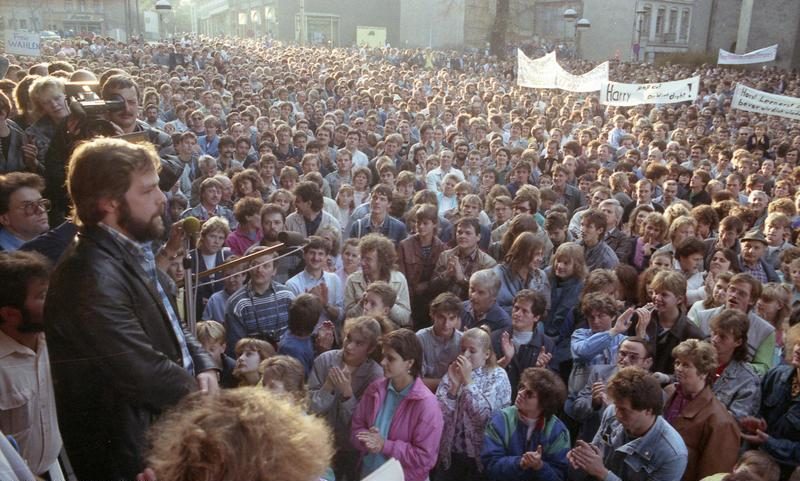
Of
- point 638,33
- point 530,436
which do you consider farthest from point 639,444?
point 638,33

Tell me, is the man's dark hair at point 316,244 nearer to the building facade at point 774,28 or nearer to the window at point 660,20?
the building facade at point 774,28

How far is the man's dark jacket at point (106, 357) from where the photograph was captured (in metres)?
2.12

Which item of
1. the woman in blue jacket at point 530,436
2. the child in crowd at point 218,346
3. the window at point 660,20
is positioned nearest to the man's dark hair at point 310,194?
the child in crowd at point 218,346

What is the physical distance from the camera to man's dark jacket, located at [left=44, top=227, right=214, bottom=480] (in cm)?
212

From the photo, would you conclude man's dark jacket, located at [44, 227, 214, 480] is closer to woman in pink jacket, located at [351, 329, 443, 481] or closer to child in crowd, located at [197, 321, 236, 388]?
woman in pink jacket, located at [351, 329, 443, 481]

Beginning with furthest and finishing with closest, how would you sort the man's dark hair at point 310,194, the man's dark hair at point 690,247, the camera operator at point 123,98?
the man's dark hair at point 310,194 < the man's dark hair at point 690,247 < the camera operator at point 123,98

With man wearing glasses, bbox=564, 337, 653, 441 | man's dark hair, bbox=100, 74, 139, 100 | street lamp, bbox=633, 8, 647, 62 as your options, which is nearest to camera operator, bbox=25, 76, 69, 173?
man's dark hair, bbox=100, 74, 139, 100

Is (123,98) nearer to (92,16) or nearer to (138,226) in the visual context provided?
(138,226)

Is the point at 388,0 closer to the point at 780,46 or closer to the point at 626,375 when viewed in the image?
the point at 780,46

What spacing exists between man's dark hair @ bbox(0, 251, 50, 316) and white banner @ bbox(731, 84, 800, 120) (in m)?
11.4

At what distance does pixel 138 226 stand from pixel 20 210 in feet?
6.53

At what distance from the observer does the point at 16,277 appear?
8.30 ft

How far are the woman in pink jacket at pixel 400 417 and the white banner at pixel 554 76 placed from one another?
11389mm

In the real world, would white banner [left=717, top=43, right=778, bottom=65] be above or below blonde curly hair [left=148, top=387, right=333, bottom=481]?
above
